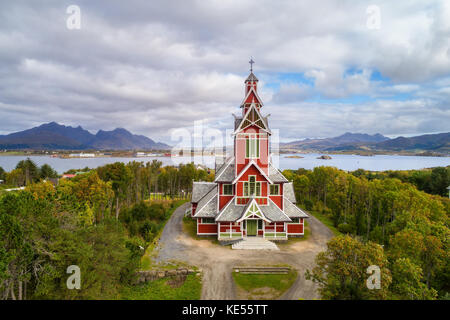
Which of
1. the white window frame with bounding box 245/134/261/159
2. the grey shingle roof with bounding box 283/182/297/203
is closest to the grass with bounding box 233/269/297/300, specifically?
the grey shingle roof with bounding box 283/182/297/203

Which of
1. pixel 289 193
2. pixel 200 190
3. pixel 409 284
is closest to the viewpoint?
pixel 409 284

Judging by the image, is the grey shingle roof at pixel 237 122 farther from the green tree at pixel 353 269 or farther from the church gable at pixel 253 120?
the green tree at pixel 353 269

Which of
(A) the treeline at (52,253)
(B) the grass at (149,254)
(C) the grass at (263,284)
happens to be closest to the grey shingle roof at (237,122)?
(B) the grass at (149,254)

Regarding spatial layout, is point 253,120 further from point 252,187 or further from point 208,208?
point 208,208

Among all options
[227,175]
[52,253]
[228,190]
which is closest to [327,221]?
[228,190]
